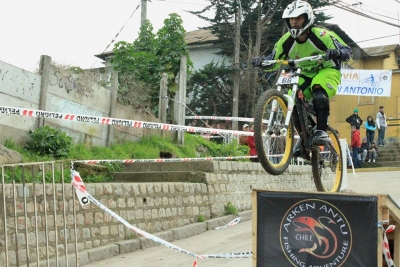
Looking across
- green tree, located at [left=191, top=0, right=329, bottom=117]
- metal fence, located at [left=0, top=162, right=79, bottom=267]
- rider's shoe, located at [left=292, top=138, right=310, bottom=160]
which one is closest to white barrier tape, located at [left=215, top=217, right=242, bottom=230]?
metal fence, located at [left=0, top=162, right=79, bottom=267]

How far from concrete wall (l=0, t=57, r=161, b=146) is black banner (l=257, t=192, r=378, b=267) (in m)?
6.34

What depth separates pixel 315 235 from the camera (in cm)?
490

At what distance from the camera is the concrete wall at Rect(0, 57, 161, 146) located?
10.3 meters

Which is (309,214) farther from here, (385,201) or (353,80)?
(353,80)

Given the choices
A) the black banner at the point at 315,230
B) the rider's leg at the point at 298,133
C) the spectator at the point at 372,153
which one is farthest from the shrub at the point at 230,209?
the spectator at the point at 372,153

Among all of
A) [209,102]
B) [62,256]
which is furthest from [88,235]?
[209,102]

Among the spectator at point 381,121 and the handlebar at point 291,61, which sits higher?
the handlebar at point 291,61

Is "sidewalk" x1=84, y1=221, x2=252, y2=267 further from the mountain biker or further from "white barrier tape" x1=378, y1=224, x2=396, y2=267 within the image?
"white barrier tape" x1=378, y1=224, x2=396, y2=267

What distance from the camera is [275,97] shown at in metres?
6.10

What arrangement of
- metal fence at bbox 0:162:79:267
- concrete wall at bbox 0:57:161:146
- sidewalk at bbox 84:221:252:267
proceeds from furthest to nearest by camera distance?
concrete wall at bbox 0:57:161:146
sidewalk at bbox 84:221:252:267
metal fence at bbox 0:162:79:267

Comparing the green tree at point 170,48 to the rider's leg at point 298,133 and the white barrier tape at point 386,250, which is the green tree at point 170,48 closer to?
the rider's leg at point 298,133

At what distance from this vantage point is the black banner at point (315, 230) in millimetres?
4738

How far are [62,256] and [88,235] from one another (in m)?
0.76

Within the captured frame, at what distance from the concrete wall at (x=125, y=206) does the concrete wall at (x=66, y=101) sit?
2.28 metres
